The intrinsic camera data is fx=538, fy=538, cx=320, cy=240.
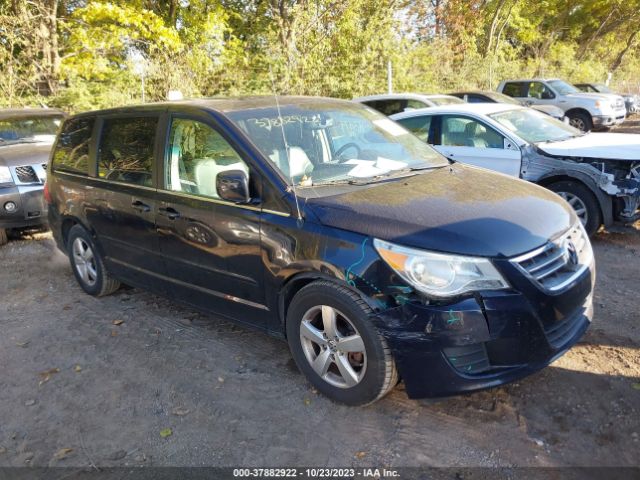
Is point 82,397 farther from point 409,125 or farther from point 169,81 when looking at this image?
point 169,81

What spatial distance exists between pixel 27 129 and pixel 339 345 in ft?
24.9

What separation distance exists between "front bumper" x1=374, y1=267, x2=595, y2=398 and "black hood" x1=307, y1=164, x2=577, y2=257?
11.4 inches

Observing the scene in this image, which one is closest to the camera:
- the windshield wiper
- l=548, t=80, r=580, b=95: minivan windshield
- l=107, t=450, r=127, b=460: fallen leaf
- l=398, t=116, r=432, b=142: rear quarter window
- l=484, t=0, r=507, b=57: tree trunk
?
l=107, t=450, r=127, b=460: fallen leaf

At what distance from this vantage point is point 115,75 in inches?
553

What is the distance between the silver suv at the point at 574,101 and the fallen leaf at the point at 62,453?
53.8 feet

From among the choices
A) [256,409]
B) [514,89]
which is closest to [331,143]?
[256,409]

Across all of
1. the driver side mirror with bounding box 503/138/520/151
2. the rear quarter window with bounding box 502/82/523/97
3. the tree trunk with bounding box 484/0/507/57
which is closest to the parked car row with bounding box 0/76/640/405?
the driver side mirror with bounding box 503/138/520/151

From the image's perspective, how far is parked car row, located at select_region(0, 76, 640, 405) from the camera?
274 centimetres

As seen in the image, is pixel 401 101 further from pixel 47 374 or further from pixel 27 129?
pixel 47 374

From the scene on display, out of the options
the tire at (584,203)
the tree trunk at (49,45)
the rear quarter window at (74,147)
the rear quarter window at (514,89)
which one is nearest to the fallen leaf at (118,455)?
the rear quarter window at (74,147)

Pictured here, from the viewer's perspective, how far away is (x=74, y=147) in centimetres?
510

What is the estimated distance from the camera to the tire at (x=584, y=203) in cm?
592

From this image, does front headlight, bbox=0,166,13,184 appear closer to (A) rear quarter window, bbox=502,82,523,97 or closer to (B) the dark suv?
(B) the dark suv

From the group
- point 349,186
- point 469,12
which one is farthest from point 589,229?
point 469,12
